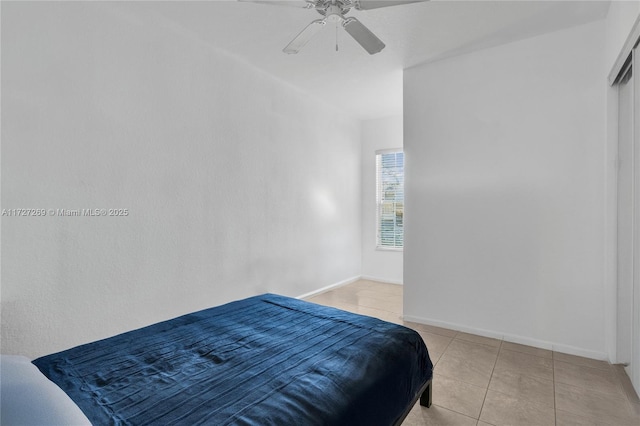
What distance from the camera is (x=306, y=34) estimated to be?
2105mm

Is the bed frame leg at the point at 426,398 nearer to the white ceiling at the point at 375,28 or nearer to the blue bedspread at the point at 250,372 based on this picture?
the blue bedspread at the point at 250,372

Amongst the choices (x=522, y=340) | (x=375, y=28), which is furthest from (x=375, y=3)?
(x=522, y=340)

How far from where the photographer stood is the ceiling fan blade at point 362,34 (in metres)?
1.98

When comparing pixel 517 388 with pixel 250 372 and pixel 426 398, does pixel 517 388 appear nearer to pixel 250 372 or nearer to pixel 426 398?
pixel 426 398

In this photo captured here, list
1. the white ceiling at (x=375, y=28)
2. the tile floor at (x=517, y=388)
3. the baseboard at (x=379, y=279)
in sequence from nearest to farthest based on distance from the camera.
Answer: the tile floor at (x=517, y=388) → the white ceiling at (x=375, y=28) → the baseboard at (x=379, y=279)

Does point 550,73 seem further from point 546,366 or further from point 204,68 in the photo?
point 204,68

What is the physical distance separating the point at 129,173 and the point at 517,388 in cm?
327

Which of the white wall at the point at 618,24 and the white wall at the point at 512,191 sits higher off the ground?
the white wall at the point at 618,24

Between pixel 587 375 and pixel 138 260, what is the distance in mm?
3555

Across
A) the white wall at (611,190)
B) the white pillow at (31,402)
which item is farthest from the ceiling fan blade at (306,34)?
the white wall at (611,190)

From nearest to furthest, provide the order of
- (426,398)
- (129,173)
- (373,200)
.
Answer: (426,398)
(129,173)
(373,200)

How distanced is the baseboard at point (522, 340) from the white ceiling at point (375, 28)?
276cm

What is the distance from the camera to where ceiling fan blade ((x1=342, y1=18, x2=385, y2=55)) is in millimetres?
1981

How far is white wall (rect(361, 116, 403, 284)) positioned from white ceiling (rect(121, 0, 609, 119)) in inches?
62.5
